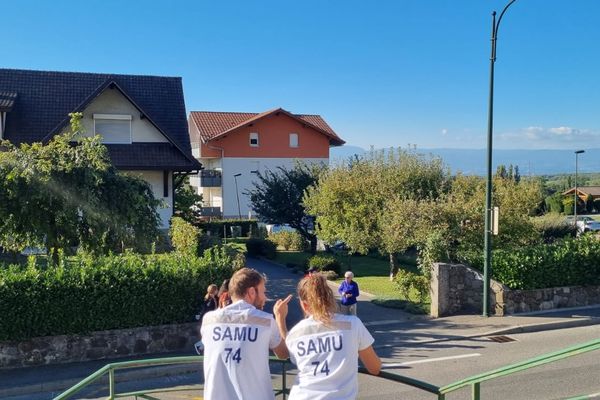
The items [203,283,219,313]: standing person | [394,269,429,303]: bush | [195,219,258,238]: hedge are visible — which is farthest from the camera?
[195,219,258,238]: hedge

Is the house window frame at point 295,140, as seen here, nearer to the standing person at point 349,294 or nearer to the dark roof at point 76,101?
the dark roof at point 76,101

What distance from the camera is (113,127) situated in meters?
24.7

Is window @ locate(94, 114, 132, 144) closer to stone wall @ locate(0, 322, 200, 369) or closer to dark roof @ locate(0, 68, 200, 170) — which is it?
dark roof @ locate(0, 68, 200, 170)

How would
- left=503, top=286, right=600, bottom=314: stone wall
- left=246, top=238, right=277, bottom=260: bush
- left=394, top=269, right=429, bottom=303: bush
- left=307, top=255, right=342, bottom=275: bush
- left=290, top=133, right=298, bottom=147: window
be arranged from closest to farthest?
left=503, top=286, right=600, bottom=314: stone wall → left=394, top=269, right=429, bottom=303: bush → left=307, top=255, right=342, bottom=275: bush → left=246, top=238, right=277, bottom=260: bush → left=290, top=133, right=298, bottom=147: window

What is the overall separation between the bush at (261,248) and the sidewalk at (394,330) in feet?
33.7

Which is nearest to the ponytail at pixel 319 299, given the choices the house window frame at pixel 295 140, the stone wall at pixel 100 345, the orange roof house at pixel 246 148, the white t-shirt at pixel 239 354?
the white t-shirt at pixel 239 354

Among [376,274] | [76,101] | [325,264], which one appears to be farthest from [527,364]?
[76,101]

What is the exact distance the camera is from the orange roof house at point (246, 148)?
52.2m

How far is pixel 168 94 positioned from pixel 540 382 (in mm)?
21751

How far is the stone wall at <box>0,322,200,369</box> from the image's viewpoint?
11.4 meters

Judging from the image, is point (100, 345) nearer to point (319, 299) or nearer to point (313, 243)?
point (319, 299)

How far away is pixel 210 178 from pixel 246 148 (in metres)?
4.21

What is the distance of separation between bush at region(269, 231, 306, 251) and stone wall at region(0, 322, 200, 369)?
1973 centimetres

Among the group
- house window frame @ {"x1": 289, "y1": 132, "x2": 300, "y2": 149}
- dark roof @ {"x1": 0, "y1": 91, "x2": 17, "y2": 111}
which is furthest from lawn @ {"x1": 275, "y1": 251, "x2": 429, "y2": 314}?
house window frame @ {"x1": 289, "y1": 132, "x2": 300, "y2": 149}
